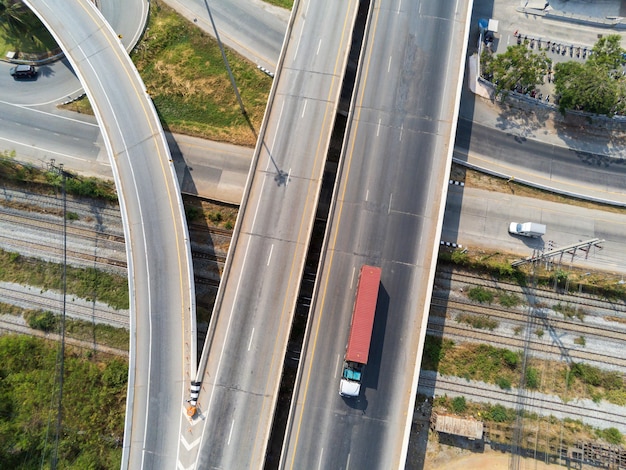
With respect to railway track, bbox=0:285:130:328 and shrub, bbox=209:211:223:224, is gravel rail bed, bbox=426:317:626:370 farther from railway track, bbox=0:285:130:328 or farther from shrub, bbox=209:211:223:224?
railway track, bbox=0:285:130:328

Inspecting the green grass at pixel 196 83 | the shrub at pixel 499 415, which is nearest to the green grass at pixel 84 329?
the green grass at pixel 196 83

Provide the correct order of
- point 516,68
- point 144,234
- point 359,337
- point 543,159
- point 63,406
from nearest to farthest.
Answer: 1. point 359,337
2. point 144,234
3. point 63,406
4. point 516,68
5. point 543,159

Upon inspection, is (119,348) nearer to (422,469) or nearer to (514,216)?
(422,469)

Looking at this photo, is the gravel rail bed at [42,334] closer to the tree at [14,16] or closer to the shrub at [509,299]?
the tree at [14,16]

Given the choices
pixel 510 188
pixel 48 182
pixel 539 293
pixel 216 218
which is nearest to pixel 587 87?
pixel 510 188

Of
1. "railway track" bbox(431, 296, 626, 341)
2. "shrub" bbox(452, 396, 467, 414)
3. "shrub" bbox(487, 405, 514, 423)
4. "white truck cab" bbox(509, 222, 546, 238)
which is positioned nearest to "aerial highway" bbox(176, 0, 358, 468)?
"railway track" bbox(431, 296, 626, 341)

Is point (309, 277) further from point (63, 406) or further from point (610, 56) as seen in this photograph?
point (610, 56)
